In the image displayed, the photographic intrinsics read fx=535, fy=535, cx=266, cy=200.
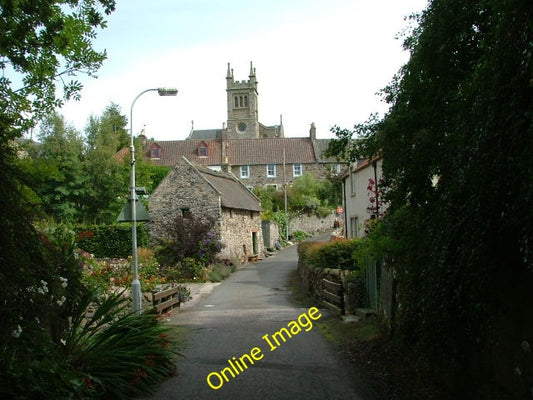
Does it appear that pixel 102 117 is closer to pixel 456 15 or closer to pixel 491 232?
Answer: pixel 456 15

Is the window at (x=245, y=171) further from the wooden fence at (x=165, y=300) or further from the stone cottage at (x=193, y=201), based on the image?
the wooden fence at (x=165, y=300)

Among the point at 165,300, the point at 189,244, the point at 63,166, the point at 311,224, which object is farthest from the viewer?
the point at 311,224

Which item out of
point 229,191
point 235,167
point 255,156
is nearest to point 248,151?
point 255,156

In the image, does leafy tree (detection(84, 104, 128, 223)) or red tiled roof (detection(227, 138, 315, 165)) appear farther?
red tiled roof (detection(227, 138, 315, 165))

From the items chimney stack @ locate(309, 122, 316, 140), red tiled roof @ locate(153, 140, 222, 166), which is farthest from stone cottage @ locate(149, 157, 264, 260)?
chimney stack @ locate(309, 122, 316, 140)

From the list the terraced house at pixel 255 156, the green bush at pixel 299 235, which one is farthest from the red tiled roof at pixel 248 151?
the green bush at pixel 299 235

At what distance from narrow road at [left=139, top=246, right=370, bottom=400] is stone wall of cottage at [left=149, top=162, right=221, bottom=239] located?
14887 millimetres

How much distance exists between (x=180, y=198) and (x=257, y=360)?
24.2 m

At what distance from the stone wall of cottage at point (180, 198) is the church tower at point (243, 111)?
68.4 meters

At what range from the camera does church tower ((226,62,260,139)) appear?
101188mm

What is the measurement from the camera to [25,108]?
8742 mm

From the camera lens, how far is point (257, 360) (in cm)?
944

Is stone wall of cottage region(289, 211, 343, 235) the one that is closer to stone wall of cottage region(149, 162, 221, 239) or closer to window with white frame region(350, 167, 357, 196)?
stone wall of cottage region(149, 162, 221, 239)

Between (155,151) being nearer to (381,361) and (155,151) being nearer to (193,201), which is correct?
(193,201)
